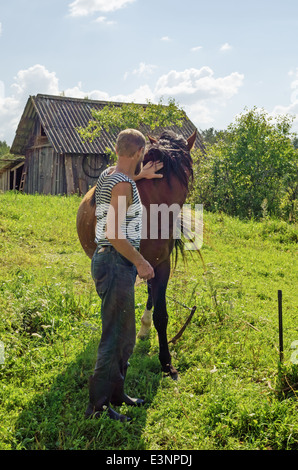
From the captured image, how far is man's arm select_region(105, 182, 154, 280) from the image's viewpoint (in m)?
2.79

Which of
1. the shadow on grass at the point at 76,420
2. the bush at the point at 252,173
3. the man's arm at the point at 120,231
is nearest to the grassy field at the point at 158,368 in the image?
the shadow on grass at the point at 76,420

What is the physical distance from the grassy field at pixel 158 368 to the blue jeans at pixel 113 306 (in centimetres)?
43

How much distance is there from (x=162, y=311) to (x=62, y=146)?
46.6 feet

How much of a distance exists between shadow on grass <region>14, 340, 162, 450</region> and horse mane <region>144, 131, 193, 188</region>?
180 centimetres

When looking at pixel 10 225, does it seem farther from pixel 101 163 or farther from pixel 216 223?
pixel 101 163

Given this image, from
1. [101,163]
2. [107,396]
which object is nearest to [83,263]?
[107,396]

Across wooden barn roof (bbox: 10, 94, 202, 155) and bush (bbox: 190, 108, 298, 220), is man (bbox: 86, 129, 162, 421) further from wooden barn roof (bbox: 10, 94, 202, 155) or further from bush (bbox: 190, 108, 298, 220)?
wooden barn roof (bbox: 10, 94, 202, 155)

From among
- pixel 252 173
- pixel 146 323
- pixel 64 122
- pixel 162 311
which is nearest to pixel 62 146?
pixel 64 122

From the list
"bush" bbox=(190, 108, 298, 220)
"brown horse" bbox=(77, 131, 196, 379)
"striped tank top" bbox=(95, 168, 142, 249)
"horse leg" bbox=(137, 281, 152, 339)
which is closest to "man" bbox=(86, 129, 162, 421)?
"striped tank top" bbox=(95, 168, 142, 249)

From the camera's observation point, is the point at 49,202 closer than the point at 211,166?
Yes

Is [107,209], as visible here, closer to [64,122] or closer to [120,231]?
[120,231]

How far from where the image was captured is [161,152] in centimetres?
394

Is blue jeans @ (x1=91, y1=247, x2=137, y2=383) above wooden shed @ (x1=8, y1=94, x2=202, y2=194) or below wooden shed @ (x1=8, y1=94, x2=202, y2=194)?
below

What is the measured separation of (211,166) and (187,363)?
1051cm
